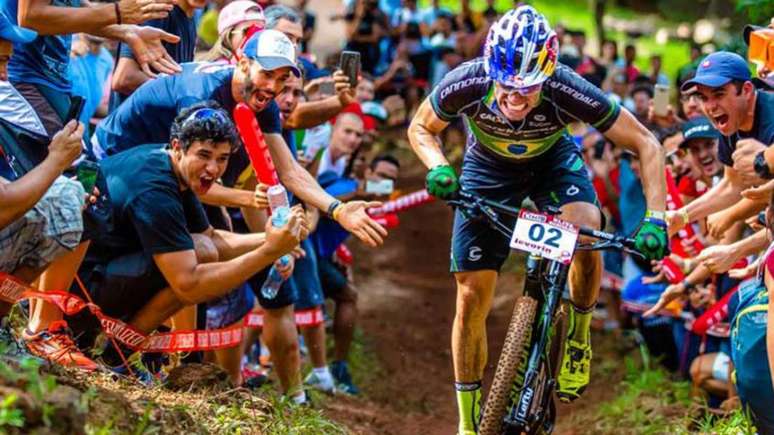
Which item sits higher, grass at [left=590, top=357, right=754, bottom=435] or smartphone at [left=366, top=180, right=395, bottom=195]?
smartphone at [left=366, top=180, right=395, bottom=195]

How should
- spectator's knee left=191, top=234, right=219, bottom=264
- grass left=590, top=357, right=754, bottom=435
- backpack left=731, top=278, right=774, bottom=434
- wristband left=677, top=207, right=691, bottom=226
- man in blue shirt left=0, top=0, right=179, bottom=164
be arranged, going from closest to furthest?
backpack left=731, top=278, right=774, bottom=434
man in blue shirt left=0, top=0, right=179, bottom=164
spectator's knee left=191, top=234, right=219, bottom=264
wristband left=677, top=207, right=691, bottom=226
grass left=590, top=357, right=754, bottom=435

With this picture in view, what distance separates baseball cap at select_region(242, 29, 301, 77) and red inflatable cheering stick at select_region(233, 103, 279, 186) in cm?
43

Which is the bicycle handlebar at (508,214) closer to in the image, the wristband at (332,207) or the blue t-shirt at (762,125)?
the wristband at (332,207)

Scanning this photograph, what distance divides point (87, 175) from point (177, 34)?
1.99m

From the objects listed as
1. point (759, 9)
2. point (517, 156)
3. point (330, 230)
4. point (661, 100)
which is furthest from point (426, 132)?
point (759, 9)

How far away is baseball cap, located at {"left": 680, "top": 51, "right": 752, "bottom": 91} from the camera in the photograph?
23.6 feet

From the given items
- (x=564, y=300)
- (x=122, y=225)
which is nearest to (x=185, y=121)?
(x=122, y=225)

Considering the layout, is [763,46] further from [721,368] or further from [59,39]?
[59,39]

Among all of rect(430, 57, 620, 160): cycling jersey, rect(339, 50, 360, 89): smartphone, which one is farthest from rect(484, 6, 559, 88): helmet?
rect(339, 50, 360, 89): smartphone

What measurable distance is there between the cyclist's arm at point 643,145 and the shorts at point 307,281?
2.70m

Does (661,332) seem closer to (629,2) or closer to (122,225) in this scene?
(122,225)

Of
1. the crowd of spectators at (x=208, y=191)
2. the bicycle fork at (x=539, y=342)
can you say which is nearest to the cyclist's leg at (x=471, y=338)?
the bicycle fork at (x=539, y=342)

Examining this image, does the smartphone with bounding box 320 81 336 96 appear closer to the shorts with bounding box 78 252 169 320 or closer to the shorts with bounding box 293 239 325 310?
the shorts with bounding box 293 239 325 310

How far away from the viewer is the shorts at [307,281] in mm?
8750
